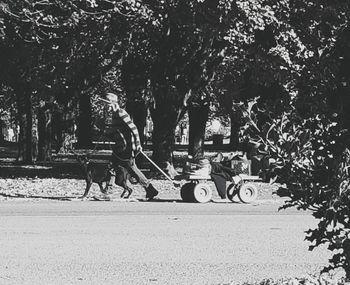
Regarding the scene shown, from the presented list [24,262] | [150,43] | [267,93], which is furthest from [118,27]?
[267,93]

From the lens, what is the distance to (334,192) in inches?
237

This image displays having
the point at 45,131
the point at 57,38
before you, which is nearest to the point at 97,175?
the point at 57,38

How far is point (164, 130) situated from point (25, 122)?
896 cm

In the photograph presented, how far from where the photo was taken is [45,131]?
3469 centimetres

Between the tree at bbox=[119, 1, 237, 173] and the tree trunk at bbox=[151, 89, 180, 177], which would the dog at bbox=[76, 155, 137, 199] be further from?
the tree trunk at bbox=[151, 89, 180, 177]

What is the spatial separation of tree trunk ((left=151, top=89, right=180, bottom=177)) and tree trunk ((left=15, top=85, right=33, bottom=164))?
225 inches

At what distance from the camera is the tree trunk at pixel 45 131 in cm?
3441

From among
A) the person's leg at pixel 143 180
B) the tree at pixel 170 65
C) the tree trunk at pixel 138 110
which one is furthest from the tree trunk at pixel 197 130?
the person's leg at pixel 143 180

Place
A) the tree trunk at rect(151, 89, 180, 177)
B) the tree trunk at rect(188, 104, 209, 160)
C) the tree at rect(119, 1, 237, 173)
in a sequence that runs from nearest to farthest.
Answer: the tree at rect(119, 1, 237, 173)
the tree trunk at rect(151, 89, 180, 177)
the tree trunk at rect(188, 104, 209, 160)

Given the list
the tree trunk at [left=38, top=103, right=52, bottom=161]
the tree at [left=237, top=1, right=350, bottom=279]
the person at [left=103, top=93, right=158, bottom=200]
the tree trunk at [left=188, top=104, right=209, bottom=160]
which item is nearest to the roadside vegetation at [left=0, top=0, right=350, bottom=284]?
the tree trunk at [left=38, top=103, right=52, bottom=161]

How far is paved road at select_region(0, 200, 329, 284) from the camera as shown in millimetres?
8633

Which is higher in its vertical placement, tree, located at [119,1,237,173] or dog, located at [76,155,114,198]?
tree, located at [119,1,237,173]

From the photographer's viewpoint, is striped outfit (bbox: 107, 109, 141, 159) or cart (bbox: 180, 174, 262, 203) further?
cart (bbox: 180, 174, 262, 203)

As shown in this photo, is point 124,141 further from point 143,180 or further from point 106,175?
point 106,175
